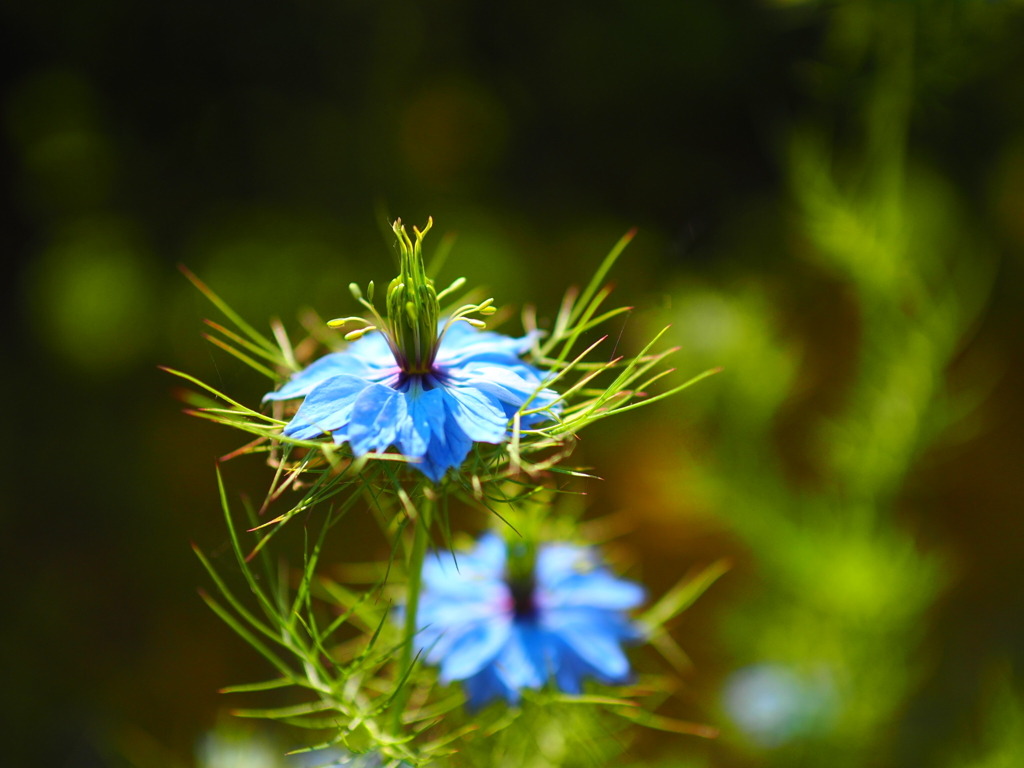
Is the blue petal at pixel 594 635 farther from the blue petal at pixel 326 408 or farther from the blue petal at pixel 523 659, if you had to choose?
the blue petal at pixel 326 408

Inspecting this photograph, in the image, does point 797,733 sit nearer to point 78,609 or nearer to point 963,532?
point 963,532

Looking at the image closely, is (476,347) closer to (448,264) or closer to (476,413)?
(476,413)

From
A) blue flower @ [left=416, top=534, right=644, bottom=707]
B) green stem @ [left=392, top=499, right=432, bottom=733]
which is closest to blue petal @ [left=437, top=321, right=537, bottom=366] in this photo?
green stem @ [left=392, top=499, right=432, bottom=733]

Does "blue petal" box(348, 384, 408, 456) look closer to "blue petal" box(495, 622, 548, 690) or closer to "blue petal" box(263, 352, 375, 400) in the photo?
"blue petal" box(263, 352, 375, 400)

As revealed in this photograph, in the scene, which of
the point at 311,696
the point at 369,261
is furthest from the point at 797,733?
the point at 369,261

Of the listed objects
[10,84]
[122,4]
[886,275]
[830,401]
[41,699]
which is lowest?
[41,699]

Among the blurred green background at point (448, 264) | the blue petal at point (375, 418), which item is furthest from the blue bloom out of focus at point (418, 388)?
the blurred green background at point (448, 264)

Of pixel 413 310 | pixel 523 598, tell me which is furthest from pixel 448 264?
pixel 413 310
